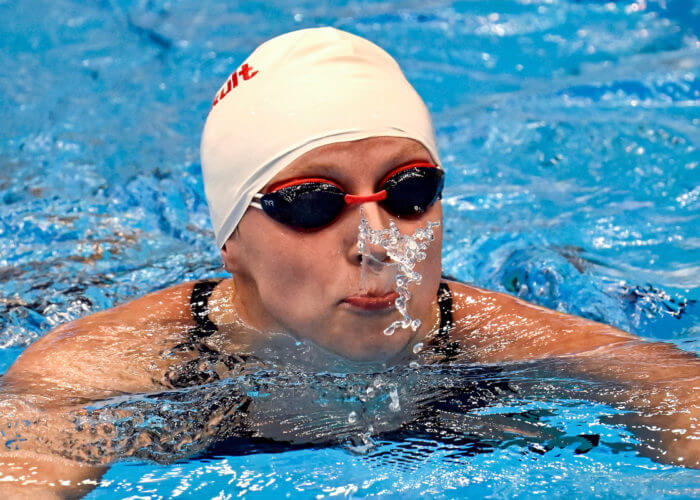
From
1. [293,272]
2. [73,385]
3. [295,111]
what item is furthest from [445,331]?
[73,385]

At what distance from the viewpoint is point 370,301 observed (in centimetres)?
249

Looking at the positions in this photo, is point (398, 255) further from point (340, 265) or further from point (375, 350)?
point (375, 350)

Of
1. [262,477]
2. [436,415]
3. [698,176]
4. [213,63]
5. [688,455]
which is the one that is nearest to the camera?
[688,455]

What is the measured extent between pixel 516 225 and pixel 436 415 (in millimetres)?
2154

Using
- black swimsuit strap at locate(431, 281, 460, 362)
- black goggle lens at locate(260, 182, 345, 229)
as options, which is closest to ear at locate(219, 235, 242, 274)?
black goggle lens at locate(260, 182, 345, 229)

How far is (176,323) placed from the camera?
3012mm

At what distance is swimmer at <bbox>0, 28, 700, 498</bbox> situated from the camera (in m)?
2.46

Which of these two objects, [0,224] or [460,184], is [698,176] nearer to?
[460,184]

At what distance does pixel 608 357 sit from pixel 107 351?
151 centimetres

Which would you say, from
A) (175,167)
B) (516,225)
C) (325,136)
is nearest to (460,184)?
(516,225)

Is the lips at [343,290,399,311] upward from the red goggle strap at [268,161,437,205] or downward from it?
downward

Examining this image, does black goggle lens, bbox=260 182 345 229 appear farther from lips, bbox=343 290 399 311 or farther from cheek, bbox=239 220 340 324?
lips, bbox=343 290 399 311

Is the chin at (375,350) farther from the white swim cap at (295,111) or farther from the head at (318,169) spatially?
the white swim cap at (295,111)

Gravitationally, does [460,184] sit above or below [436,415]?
above
